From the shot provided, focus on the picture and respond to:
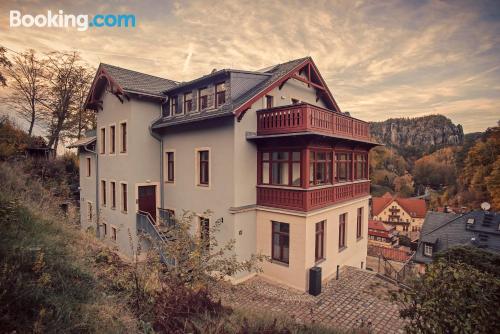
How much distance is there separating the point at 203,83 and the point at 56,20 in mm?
7079

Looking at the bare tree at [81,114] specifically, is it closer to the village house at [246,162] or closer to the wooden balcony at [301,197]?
the village house at [246,162]

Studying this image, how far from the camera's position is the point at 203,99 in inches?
545

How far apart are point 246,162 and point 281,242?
13.8 ft

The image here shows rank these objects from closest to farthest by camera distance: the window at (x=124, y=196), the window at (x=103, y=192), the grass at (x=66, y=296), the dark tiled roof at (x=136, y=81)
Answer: the grass at (x=66, y=296), the dark tiled roof at (x=136, y=81), the window at (x=124, y=196), the window at (x=103, y=192)

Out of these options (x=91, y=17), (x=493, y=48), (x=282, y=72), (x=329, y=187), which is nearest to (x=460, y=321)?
(x=329, y=187)

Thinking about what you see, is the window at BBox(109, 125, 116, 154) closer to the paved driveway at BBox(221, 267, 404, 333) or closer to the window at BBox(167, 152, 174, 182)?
the window at BBox(167, 152, 174, 182)

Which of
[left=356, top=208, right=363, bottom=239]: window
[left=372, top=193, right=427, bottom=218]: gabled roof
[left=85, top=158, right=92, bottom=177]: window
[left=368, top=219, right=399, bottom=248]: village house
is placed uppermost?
[left=85, top=158, right=92, bottom=177]: window

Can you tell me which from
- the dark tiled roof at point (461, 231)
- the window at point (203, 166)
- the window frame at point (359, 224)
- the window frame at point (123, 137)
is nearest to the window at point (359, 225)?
the window frame at point (359, 224)

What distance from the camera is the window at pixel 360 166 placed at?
53.4 feet

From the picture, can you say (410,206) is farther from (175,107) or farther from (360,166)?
(175,107)

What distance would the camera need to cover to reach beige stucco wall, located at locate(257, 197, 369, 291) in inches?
432

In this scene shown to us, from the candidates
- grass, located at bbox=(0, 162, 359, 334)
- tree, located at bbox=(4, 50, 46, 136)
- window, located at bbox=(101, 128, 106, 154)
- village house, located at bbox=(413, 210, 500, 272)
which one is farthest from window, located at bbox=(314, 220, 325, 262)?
tree, located at bbox=(4, 50, 46, 136)

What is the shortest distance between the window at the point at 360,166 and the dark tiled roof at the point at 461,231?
16.1 metres

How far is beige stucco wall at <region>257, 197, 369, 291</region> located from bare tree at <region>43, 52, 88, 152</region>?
28327mm
